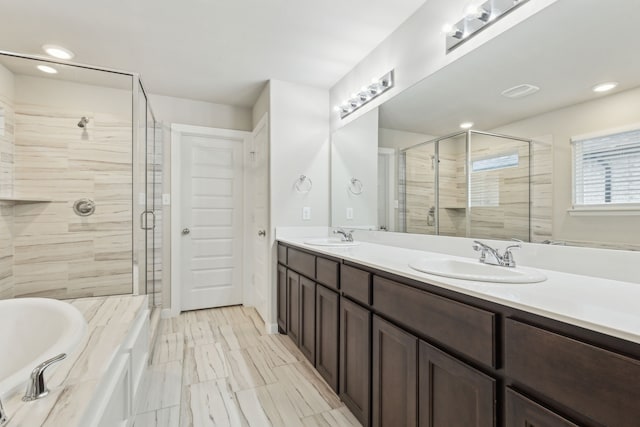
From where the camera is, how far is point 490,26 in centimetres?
142

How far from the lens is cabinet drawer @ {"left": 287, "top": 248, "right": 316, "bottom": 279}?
196 cm

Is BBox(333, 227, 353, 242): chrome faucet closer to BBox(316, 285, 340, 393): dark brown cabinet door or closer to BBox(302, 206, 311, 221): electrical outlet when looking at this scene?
BBox(302, 206, 311, 221): electrical outlet

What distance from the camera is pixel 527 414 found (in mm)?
718

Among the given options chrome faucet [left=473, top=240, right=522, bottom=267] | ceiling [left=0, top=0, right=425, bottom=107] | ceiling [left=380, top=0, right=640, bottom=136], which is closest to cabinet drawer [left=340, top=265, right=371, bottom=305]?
chrome faucet [left=473, top=240, right=522, bottom=267]

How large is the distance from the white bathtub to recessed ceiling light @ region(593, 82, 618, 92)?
7.00ft

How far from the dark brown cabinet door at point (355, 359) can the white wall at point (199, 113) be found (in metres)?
2.65

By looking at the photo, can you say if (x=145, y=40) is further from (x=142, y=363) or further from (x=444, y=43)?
(x=142, y=363)

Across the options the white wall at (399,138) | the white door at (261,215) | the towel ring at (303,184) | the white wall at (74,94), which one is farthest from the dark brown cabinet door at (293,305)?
the white wall at (74,94)

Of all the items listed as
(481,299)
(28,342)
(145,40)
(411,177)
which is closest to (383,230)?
(411,177)

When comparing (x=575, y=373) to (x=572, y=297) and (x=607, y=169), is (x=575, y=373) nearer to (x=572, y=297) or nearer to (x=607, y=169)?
(x=572, y=297)

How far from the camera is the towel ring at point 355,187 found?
2.53 meters

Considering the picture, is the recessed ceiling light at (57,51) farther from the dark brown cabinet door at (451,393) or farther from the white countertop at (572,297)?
the dark brown cabinet door at (451,393)

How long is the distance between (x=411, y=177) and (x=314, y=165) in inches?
44.6

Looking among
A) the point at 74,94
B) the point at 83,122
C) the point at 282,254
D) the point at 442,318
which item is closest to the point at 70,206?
the point at 83,122
